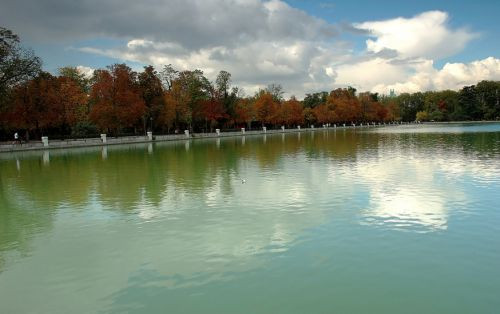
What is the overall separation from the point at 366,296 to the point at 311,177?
1301cm

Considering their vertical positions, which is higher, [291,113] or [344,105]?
[344,105]

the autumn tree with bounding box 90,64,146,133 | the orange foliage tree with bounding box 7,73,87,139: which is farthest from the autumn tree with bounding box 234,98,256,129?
the orange foliage tree with bounding box 7,73,87,139

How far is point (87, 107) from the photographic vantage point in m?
76.8

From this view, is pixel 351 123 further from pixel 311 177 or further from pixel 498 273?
pixel 498 273

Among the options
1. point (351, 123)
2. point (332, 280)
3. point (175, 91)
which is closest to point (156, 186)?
point (332, 280)

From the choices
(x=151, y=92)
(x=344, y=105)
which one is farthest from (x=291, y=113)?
(x=151, y=92)

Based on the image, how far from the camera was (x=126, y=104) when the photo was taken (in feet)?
212

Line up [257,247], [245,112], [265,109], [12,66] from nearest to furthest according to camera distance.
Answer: [257,247], [12,66], [245,112], [265,109]

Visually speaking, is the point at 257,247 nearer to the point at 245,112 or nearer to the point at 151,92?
the point at 151,92

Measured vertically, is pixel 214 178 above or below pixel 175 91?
below

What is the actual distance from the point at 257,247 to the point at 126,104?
58509mm

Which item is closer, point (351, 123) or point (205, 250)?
point (205, 250)

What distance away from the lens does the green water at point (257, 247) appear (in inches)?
286

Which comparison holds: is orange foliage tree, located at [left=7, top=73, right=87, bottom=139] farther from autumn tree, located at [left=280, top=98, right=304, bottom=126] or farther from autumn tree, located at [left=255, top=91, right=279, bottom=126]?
autumn tree, located at [left=280, top=98, right=304, bottom=126]
